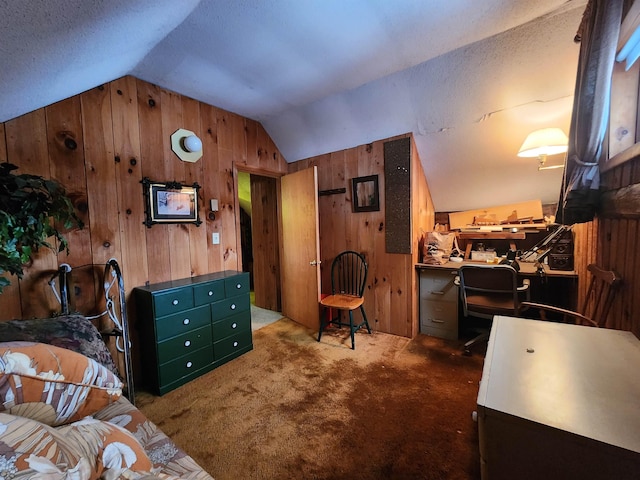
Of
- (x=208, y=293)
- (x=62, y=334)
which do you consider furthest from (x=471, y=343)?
(x=62, y=334)

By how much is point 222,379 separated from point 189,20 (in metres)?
2.45

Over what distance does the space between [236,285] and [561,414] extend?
2275mm

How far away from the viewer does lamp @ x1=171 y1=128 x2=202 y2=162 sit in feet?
7.86

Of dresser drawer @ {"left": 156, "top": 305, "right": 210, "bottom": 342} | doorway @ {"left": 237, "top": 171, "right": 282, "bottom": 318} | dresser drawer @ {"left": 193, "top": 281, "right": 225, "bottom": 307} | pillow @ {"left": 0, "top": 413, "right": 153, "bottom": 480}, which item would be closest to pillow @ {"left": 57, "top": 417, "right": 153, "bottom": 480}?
pillow @ {"left": 0, "top": 413, "right": 153, "bottom": 480}

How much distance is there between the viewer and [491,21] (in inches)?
64.6

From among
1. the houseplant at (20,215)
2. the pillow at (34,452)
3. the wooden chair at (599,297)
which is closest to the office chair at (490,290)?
the wooden chair at (599,297)

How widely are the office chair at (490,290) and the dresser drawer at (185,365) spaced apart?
7.36 ft

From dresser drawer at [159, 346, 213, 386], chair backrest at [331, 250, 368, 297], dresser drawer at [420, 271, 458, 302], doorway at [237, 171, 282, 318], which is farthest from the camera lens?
doorway at [237, 171, 282, 318]

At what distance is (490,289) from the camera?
7.39 ft

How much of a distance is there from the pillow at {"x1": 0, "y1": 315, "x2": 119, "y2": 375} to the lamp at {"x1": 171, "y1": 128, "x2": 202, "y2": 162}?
5.19 feet

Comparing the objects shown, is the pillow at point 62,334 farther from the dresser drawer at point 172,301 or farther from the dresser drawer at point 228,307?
the dresser drawer at point 228,307

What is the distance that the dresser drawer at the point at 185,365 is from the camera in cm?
204

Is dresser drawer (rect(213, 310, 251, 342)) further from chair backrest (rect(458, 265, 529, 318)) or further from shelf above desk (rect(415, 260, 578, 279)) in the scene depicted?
chair backrest (rect(458, 265, 529, 318))

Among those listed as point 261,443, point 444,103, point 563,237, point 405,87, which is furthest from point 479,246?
point 261,443
